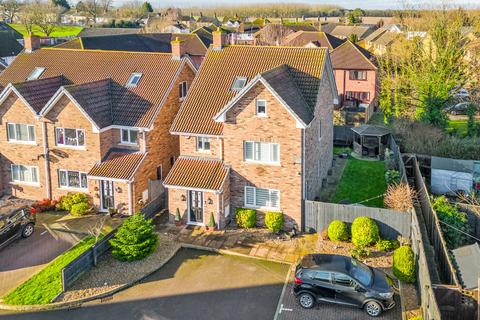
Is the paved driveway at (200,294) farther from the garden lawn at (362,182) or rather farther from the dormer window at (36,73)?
the dormer window at (36,73)

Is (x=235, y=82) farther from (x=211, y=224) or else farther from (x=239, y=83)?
(x=211, y=224)

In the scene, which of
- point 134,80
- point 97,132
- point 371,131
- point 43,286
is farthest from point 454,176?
point 43,286

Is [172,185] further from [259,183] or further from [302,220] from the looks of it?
[302,220]

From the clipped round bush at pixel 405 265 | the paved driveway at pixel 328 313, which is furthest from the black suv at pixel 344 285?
the clipped round bush at pixel 405 265

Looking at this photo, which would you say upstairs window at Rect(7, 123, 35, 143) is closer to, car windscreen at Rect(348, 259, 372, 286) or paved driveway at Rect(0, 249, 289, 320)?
paved driveway at Rect(0, 249, 289, 320)

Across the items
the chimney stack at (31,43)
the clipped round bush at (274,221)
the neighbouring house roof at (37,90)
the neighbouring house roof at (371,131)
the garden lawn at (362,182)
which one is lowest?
the clipped round bush at (274,221)

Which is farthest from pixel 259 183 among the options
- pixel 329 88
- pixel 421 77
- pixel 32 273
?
pixel 421 77
